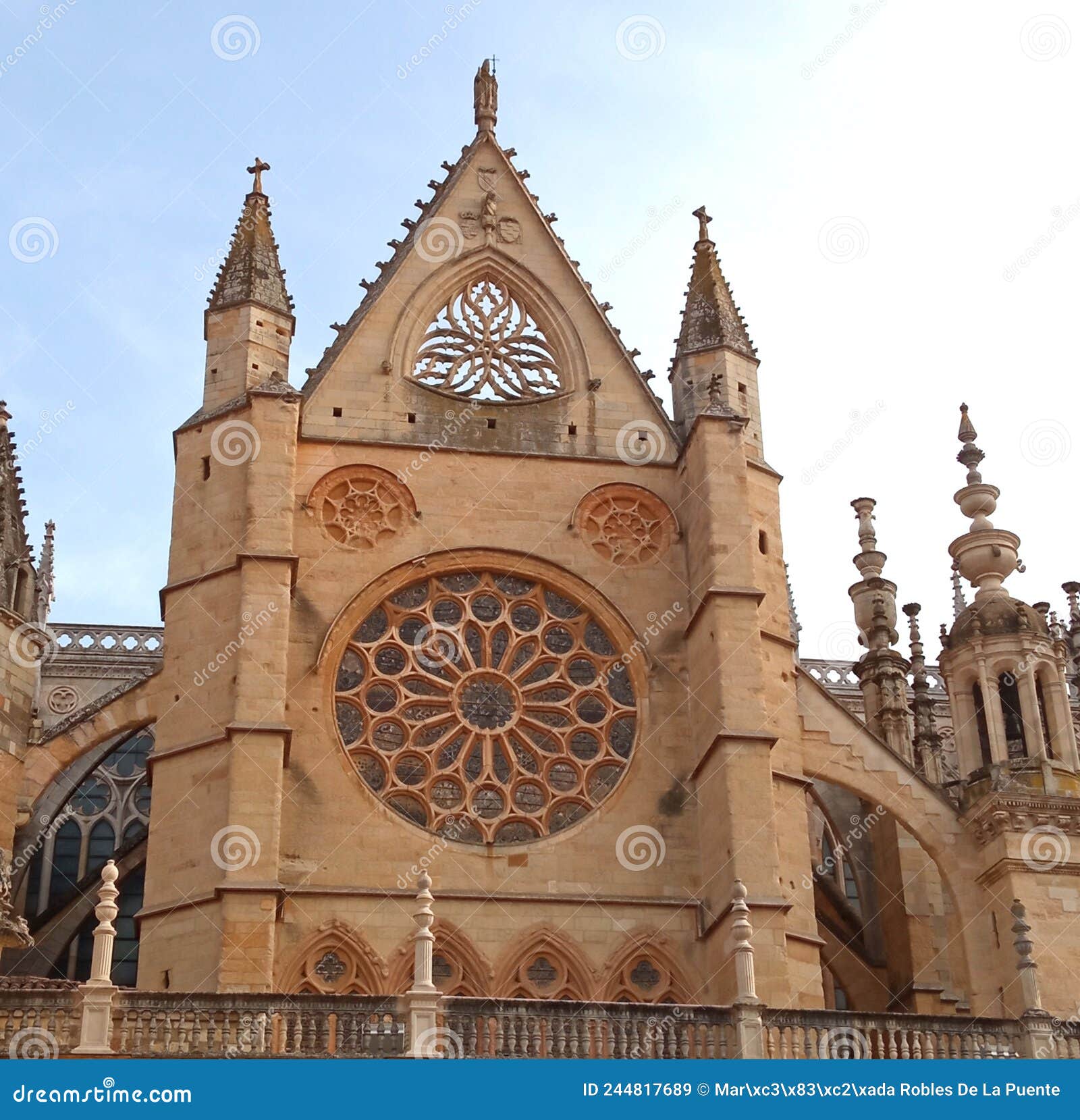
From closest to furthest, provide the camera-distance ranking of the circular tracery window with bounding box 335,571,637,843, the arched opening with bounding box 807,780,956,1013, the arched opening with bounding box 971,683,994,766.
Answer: the circular tracery window with bounding box 335,571,637,843
the arched opening with bounding box 971,683,994,766
the arched opening with bounding box 807,780,956,1013

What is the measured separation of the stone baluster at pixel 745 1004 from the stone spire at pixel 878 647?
21.5 feet

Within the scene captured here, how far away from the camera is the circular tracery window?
20906 mm

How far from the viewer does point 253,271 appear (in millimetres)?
23297

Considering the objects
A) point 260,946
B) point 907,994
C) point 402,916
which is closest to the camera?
point 260,946

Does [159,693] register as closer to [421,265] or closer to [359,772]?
[359,772]

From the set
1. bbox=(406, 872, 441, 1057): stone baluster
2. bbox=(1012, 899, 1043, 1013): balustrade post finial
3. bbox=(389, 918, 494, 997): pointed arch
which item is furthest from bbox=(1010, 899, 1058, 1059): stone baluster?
bbox=(389, 918, 494, 997): pointed arch

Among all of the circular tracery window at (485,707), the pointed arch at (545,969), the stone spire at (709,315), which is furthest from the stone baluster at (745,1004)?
the stone spire at (709,315)

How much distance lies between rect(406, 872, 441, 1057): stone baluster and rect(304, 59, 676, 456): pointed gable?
27.4 feet

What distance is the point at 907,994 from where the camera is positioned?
858 inches

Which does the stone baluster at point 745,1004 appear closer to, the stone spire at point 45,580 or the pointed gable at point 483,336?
the pointed gable at point 483,336

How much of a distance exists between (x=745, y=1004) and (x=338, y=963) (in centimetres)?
514

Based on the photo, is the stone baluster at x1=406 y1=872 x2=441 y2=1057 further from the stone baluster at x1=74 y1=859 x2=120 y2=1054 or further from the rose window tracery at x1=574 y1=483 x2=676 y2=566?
the rose window tracery at x1=574 y1=483 x2=676 y2=566

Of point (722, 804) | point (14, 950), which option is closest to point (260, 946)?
point (722, 804)

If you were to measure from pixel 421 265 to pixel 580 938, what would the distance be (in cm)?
901
